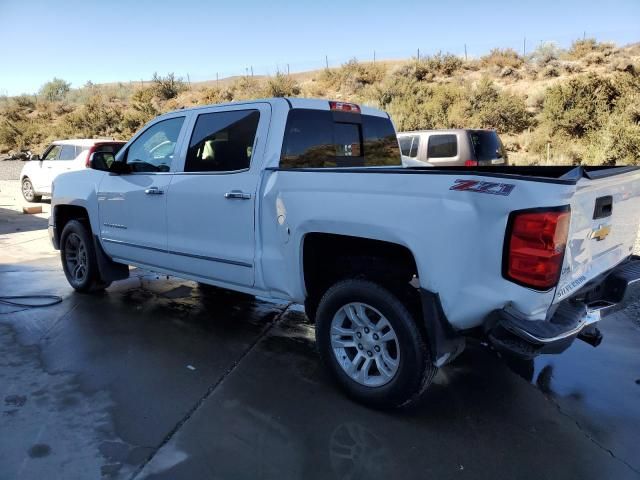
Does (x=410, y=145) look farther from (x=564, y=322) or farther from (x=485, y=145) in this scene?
(x=564, y=322)

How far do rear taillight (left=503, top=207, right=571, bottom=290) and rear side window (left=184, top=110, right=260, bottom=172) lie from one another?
7.07ft

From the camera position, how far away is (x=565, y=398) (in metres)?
3.52


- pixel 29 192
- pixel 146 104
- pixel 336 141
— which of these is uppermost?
pixel 146 104

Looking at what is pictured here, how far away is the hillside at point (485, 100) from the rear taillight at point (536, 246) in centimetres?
1456

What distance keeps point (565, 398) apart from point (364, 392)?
142 cm

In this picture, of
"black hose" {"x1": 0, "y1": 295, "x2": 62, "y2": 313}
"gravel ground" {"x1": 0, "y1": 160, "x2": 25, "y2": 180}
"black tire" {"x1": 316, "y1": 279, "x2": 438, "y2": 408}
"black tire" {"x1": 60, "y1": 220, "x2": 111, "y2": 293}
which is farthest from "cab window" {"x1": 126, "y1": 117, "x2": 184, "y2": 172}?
"gravel ground" {"x1": 0, "y1": 160, "x2": 25, "y2": 180}

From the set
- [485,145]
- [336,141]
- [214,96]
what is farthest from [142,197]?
[214,96]

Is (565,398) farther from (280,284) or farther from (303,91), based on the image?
(303,91)

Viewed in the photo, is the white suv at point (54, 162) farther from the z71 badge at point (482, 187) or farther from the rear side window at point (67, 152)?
the z71 badge at point (482, 187)

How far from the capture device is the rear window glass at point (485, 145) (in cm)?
1093

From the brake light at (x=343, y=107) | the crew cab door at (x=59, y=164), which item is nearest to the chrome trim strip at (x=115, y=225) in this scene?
the brake light at (x=343, y=107)

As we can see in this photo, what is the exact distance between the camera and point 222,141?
4230 millimetres

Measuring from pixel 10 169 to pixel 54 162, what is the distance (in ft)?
48.6

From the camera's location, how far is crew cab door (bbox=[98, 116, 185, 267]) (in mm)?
4676
